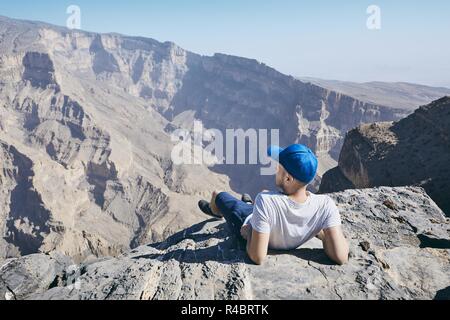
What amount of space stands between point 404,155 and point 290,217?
1518 centimetres

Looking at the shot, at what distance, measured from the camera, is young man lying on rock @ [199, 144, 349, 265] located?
15.4 ft

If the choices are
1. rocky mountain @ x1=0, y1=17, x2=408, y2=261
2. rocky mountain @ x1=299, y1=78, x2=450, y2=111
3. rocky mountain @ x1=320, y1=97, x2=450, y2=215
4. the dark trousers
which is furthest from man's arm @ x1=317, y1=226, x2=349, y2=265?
rocky mountain @ x1=299, y1=78, x2=450, y2=111

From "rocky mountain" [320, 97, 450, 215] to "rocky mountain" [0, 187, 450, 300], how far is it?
5.95 m

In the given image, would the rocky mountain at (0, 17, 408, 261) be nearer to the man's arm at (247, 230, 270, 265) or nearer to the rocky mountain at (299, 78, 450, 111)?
the rocky mountain at (299, 78, 450, 111)

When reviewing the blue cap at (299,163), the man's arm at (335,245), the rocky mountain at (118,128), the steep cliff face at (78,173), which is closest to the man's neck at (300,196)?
the blue cap at (299,163)

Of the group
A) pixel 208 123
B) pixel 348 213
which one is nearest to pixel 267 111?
pixel 208 123

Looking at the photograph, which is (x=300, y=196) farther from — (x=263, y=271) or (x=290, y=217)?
Answer: (x=263, y=271)

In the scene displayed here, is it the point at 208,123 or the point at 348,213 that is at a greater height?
the point at 348,213

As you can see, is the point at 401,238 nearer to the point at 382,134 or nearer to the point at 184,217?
the point at 382,134

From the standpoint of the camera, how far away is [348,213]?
26.4ft

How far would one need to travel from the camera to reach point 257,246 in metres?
4.91

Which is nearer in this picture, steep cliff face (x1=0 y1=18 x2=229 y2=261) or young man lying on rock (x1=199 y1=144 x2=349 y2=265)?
young man lying on rock (x1=199 y1=144 x2=349 y2=265)

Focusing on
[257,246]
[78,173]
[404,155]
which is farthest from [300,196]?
[78,173]
